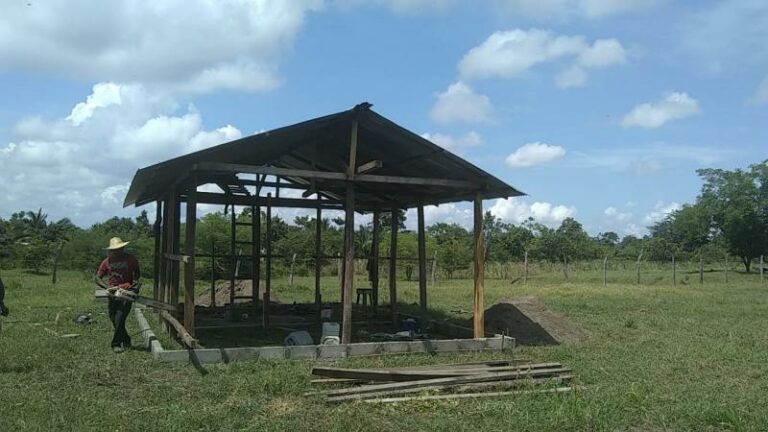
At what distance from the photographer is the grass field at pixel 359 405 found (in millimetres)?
6223

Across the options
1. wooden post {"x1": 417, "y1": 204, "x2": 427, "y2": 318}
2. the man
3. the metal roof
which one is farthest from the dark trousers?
wooden post {"x1": 417, "y1": 204, "x2": 427, "y2": 318}

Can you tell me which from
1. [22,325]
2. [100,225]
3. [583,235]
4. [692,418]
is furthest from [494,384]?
[583,235]

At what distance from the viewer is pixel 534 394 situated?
7.31 metres

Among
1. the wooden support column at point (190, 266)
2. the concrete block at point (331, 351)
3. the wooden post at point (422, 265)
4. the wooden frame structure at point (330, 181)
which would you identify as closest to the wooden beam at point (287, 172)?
the wooden frame structure at point (330, 181)

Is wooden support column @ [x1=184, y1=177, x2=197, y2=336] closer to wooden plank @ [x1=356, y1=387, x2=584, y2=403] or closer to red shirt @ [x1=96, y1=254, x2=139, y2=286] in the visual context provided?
red shirt @ [x1=96, y1=254, x2=139, y2=286]

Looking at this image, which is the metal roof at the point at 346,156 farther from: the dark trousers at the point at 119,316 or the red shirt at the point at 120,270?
the dark trousers at the point at 119,316

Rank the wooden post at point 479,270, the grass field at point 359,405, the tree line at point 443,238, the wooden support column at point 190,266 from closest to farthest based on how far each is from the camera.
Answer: the grass field at point 359,405 < the wooden support column at point 190,266 < the wooden post at point 479,270 < the tree line at point 443,238

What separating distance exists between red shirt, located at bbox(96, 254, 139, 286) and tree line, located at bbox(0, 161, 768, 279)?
13.1 metres

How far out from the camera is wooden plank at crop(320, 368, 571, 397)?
713cm

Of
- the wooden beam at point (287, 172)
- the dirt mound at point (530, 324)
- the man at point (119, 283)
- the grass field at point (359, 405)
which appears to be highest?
the wooden beam at point (287, 172)

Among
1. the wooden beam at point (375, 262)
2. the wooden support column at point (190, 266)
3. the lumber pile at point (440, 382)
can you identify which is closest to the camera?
the lumber pile at point (440, 382)

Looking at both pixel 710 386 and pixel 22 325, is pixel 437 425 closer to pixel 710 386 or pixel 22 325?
pixel 710 386

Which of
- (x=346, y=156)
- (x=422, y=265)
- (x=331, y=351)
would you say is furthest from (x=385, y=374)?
(x=422, y=265)

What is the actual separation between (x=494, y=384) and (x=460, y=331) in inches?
184
